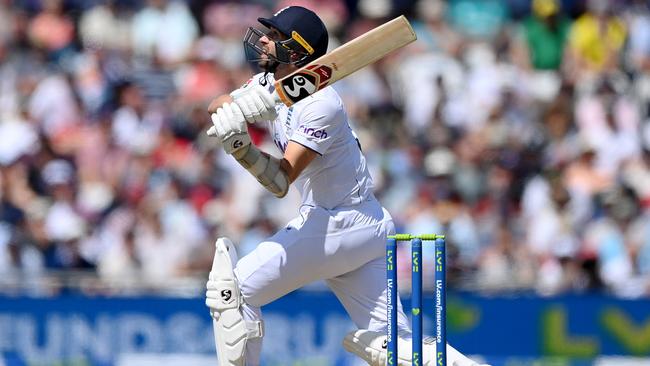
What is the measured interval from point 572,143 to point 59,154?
3884 mm

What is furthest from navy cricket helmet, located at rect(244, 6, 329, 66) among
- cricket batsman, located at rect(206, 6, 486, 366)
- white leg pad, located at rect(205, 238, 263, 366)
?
white leg pad, located at rect(205, 238, 263, 366)

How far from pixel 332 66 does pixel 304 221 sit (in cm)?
71

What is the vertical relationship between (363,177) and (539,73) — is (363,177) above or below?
below

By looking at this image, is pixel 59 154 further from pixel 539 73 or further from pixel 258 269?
pixel 258 269

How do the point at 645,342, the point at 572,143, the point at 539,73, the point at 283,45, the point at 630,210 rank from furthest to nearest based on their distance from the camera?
the point at 539,73
the point at 572,143
the point at 630,210
the point at 645,342
the point at 283,45

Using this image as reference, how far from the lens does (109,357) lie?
9117 millimetres

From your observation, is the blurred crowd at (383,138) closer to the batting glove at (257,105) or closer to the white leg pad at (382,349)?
the white leg pad at (382,349)

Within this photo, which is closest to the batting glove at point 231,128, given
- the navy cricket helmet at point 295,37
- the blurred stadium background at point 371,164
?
the navy cricket helmet at point 295,37

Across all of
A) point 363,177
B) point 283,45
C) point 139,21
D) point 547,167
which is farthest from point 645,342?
point 139,21

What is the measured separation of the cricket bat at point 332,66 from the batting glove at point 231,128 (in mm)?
187

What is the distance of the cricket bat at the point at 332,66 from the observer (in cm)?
536

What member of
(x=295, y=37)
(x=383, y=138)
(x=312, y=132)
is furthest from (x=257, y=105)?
(x=383, y=138)

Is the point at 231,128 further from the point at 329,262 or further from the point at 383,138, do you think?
the point at 383,138

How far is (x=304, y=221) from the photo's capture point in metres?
5.72
